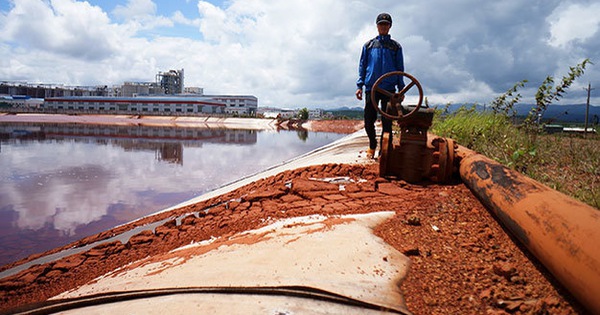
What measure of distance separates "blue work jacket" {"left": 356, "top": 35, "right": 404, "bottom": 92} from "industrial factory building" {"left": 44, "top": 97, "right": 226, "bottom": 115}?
66.3 metres

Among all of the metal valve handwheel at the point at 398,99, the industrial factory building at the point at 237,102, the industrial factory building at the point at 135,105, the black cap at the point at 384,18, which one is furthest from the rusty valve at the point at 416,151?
the industrial factory building at the point at 237,102

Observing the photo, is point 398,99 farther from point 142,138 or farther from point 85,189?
point 142,138

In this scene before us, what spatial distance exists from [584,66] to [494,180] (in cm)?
362

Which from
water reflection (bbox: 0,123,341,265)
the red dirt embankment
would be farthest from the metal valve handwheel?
water reflection (bbox: 0,123,341,265)

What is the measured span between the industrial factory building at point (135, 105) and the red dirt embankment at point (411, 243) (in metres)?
67.3

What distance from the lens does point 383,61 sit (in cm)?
432

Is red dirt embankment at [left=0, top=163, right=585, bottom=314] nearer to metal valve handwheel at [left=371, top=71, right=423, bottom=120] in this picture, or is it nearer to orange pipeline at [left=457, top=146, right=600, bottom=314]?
orange pipeline at [left=457, top=146, right=600, bottom=314]

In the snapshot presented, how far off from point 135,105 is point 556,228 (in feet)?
250

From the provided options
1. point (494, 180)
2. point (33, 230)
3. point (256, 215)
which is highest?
point (494, 180)

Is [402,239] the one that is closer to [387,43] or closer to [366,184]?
[366,184]

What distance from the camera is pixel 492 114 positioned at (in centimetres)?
599

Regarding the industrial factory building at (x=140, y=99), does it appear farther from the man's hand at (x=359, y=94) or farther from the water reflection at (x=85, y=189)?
the man's hand at (x=359, y=94)

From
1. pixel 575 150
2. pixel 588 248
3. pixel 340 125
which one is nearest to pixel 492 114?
pixel 575 150

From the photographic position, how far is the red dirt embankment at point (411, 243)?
1378 millimetres
